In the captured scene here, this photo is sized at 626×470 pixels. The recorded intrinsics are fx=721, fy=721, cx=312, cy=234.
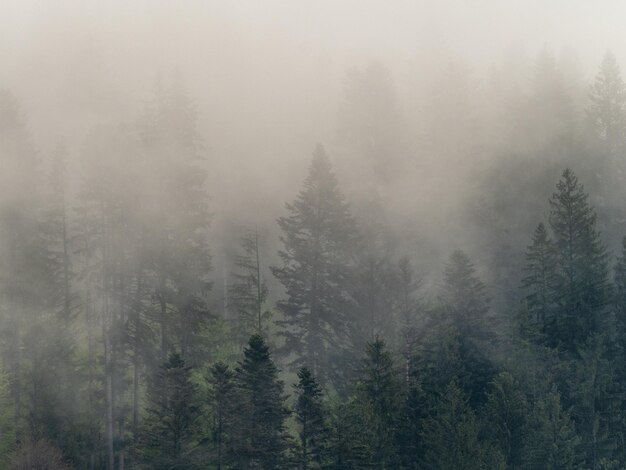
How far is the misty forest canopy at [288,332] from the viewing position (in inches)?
1451

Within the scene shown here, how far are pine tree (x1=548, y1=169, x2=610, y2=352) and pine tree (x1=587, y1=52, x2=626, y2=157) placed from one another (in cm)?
2496

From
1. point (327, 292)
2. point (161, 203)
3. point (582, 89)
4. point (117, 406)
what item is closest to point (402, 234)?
point (327, 292)

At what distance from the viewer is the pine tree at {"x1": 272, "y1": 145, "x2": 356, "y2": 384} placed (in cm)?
4812

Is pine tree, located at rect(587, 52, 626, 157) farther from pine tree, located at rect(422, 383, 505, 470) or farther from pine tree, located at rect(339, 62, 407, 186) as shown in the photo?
pine tree, located at rect(422, 383, 505, 470)

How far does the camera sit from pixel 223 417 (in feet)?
120

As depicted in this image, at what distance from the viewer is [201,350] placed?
49.0 meters

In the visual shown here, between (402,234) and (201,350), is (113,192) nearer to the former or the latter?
(201,350)

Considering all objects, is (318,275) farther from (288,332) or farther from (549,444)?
(549,444)

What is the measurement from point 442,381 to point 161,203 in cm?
2364

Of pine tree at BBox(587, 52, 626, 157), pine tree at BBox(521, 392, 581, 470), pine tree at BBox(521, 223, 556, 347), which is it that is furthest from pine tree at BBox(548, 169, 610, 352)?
pine tree at BBox(587, 52, 626, 157)

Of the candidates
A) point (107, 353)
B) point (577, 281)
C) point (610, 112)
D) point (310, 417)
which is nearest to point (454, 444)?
point (310, 417)

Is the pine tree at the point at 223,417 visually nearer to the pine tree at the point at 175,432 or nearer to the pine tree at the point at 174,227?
the pine tree at the point at 175,432

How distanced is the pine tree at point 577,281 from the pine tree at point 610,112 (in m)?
25.0

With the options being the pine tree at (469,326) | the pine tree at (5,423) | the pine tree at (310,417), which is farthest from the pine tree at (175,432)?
the pine tree at (469,326)
